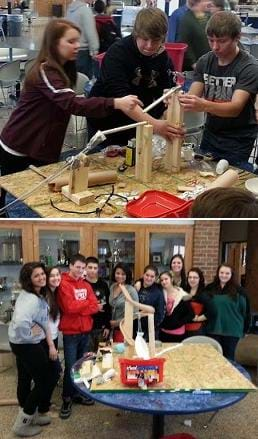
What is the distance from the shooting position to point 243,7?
646cm

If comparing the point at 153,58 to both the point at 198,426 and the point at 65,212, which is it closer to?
the point at 65,212

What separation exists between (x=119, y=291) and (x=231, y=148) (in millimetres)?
1224

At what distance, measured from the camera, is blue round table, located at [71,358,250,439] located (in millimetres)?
1154

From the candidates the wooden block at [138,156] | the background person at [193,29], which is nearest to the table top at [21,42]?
the background person at [193,29]

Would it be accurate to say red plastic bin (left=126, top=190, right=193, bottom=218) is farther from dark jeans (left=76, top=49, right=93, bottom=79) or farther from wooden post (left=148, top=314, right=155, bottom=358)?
dark jeans (left=76, top=49, right=93, bottom=79)

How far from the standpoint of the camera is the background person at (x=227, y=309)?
3.66 ft

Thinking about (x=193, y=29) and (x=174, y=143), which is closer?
(x=174, y=143)

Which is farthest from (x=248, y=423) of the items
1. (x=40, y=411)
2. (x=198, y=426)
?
(x=40, y=411)

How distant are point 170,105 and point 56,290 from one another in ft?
3.38

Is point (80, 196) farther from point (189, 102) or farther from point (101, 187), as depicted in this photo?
point (189, 102)

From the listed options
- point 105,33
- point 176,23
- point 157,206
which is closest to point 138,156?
point 157,206

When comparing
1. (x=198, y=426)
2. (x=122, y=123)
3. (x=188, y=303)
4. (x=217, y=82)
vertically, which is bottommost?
(x=198, y=426)

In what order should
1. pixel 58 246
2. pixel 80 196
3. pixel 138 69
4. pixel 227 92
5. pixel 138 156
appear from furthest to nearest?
pixel 138 69, pixel 227 92, pixel 138 156, pixel 80 196, pixel 58 246

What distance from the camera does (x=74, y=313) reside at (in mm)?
1105
